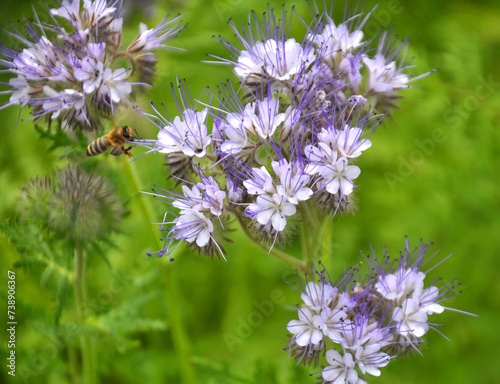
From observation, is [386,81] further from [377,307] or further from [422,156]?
[422,156]

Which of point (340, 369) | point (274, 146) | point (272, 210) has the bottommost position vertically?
point (340, 369)

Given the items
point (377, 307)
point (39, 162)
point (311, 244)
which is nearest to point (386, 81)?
point (311, 244)

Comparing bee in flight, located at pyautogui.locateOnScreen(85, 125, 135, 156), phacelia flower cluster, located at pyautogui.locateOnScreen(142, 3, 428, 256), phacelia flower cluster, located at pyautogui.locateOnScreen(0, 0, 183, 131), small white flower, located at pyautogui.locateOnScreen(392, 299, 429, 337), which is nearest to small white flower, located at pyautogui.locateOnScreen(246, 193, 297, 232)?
phacelia flower cluster, located at pyautogui.locateOnScreen(142, 3, 428, 256)

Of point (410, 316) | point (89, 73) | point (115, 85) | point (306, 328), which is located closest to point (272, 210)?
point (306, 328)

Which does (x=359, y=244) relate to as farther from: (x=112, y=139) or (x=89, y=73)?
(x=89, y=73)

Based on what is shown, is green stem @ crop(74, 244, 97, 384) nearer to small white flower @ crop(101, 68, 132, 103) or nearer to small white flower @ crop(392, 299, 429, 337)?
small white flower @ crop(101, 68, 132, 103)

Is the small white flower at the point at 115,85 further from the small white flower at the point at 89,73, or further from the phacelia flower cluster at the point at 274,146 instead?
the phacelia flower cluster at the point at 274,146

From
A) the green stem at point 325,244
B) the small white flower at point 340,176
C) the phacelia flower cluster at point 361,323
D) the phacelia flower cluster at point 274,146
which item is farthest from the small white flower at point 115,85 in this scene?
the phacelia flower cluster at point 361,323
